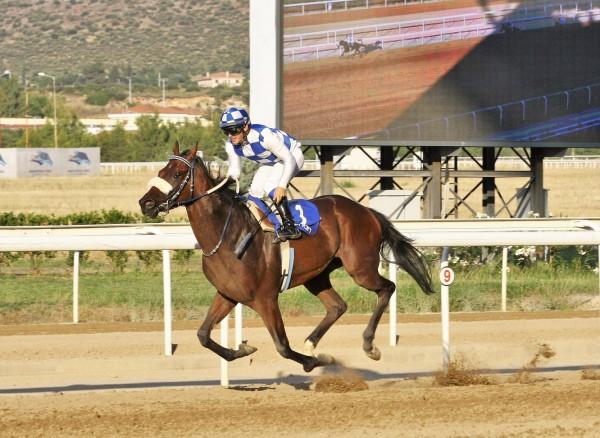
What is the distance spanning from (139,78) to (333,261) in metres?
127

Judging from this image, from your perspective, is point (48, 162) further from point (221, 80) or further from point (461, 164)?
point (221, 80)

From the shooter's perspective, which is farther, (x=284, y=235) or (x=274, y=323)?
(x=284, y=235)

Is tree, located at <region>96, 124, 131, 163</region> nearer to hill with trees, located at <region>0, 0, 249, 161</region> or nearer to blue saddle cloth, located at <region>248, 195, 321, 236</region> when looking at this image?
hill with trees, located at <region>0, 0, 249, 161</region>

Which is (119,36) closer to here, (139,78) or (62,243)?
(139,78)

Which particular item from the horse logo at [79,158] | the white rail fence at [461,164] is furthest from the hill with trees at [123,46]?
the horse logo at [79,158]

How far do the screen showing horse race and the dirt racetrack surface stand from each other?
6193 mm

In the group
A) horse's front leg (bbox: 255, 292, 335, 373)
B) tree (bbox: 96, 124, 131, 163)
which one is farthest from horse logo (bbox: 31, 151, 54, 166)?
horse's front leg (bbox: 255, 292, 335, 373)

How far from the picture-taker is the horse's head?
587cm

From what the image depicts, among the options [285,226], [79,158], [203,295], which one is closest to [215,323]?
[285,226]

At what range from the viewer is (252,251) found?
6.28 metres

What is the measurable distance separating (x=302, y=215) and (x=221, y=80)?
124712 mm

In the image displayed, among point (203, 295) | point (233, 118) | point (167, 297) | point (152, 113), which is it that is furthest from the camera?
point (152, 113)

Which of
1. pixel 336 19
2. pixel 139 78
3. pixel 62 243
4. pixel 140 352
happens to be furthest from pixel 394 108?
pixel 139 78

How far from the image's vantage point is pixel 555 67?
1611 cm
